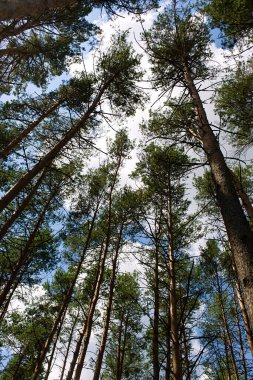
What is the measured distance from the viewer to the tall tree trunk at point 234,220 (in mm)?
2285

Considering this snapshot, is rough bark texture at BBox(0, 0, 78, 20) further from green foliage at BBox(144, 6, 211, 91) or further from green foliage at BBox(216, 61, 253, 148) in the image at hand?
green foliage at BBox(216, 61, 253, 148)

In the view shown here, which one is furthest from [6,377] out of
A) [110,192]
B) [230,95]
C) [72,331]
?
[230,95]

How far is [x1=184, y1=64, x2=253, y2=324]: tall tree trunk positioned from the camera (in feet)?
7.50

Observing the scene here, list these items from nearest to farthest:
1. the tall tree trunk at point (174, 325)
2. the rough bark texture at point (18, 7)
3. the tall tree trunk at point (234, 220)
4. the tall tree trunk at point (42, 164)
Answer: the tall tree trunk at point (174, 325) < the tall tree trunk at point (234, 220) < the rough bark texture at point (18, 7) < the tall tree trunk at point (42, 164)

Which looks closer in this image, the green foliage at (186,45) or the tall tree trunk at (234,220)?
the tall tree trunk at (234,220)

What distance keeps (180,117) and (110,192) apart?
202 inches

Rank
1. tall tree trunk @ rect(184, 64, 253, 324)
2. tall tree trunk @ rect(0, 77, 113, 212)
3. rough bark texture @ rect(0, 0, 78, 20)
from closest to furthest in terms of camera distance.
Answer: tall tree trunk @ rect(184, 64, 253, 324), rough bark texture @ rect(0, 0, 78, 20), tall tree trunk @ rect(0, 77, 113, 212)

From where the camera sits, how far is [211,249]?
14.0m

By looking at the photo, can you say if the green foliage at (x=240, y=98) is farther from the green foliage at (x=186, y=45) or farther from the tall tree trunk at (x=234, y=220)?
the tall tree trunk at (x=234, y=220)

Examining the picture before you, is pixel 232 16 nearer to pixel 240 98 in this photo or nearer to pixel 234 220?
pixel 240 98

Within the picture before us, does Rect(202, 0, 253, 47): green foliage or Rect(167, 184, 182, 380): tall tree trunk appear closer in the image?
Rect(167, 184, 182, 380): tall tree trunk

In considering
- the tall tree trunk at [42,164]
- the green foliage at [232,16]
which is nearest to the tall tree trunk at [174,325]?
the tall tree trunk at [42,164]

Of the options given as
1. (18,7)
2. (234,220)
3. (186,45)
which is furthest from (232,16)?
(234,220)

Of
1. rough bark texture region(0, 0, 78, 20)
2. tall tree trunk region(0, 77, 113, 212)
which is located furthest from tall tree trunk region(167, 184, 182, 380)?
rough bark texture region(0, 0, 78, 20)
